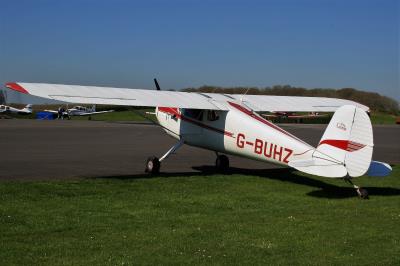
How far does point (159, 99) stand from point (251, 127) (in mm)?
2466

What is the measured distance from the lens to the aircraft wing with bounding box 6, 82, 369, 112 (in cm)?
1137

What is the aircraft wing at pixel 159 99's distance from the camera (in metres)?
Answer: 11.4

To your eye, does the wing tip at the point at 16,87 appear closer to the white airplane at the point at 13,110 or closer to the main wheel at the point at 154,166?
the main wheel at the point at 154,166

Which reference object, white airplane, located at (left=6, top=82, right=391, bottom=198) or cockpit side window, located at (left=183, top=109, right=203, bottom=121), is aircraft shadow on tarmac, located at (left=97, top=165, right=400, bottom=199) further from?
cockpit side window, located at (left=183, top=109, right=203, bottom=121)

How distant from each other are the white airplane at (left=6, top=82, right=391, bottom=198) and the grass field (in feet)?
2.33

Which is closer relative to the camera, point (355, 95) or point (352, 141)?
point (352, 141)

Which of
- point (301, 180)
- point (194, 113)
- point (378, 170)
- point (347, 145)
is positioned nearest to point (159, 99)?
point (194, 113)

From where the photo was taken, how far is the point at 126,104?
467 inches

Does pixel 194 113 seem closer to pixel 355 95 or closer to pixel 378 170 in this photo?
pixel 378 170

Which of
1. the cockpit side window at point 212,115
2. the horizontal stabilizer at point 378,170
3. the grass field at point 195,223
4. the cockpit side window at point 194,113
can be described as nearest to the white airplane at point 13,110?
the cockpit side window at point 194,113

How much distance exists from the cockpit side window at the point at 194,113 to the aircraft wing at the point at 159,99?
31cm

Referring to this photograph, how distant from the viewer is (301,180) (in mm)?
12453

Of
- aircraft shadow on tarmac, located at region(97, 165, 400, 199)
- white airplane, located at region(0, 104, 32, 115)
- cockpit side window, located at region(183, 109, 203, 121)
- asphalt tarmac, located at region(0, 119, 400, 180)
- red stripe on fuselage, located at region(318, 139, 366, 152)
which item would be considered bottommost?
white airplane, located at region(0, 104, 32, 115)

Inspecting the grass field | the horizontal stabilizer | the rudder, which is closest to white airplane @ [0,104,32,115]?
the grass field
